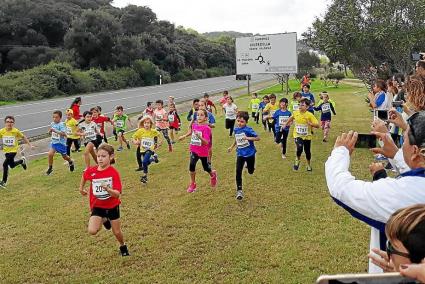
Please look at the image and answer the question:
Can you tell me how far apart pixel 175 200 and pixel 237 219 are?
185cm

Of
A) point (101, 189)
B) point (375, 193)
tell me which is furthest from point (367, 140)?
point (101, 189)

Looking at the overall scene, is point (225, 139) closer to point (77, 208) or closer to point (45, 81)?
point (77, 208)

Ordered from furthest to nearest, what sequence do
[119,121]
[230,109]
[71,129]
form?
[230,109] → [119,121] → [71,129]

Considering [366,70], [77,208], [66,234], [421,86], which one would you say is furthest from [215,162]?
[421,86]

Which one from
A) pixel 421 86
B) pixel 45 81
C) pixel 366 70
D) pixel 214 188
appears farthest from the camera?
pixel 45 81

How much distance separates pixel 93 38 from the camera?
51.5 meters

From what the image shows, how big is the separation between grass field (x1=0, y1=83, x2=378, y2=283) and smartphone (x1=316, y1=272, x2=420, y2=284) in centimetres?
389

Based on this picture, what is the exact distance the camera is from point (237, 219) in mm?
7844

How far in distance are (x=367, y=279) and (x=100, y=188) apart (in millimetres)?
5182

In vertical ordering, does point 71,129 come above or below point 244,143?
below

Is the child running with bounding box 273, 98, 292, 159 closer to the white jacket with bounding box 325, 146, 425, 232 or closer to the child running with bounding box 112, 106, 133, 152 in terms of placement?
the child running with bounding box 112, 106, 133, 152

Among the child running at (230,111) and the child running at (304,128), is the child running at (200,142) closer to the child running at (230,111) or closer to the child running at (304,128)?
the child running at (304,128)

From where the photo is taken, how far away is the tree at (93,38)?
5153 centimetres

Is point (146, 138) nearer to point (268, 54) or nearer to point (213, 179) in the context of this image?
point (213, 179)
